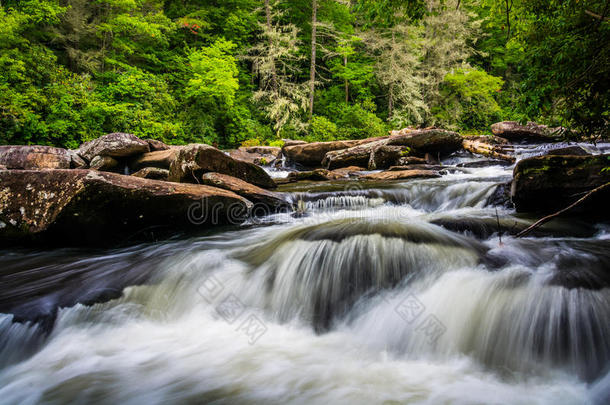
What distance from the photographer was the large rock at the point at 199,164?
591cm

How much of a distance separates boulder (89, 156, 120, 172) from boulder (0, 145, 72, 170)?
62cm

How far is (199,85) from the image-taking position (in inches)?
671

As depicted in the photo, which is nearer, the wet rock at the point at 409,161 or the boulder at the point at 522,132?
the wet rock at the point at 409,161

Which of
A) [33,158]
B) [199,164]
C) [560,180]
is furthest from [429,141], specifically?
[33,158]

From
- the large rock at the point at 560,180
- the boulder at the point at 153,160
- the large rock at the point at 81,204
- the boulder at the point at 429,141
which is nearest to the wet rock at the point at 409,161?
the boulder at the point at 429,141

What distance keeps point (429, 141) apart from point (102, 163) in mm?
10613

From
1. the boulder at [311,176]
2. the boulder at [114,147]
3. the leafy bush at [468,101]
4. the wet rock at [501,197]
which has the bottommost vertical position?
the wet rock at [501,197]

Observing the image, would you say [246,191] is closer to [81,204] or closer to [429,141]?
[81,204]

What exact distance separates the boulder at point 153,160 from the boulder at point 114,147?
0.27m

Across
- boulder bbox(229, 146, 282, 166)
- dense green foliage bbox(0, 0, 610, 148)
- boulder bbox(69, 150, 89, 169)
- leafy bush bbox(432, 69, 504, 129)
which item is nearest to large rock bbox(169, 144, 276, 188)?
dense green foliage bbox(0, 0, 610, 148)

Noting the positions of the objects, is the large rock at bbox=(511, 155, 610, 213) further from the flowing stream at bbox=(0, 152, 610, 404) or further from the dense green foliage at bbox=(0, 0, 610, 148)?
the dense green foliage at bbox=(0, 0, 610, 148)

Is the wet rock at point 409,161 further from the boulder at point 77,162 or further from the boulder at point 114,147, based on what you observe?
the boulder at point 77,162

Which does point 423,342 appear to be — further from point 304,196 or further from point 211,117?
point 211,117

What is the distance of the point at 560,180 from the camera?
426 cm
